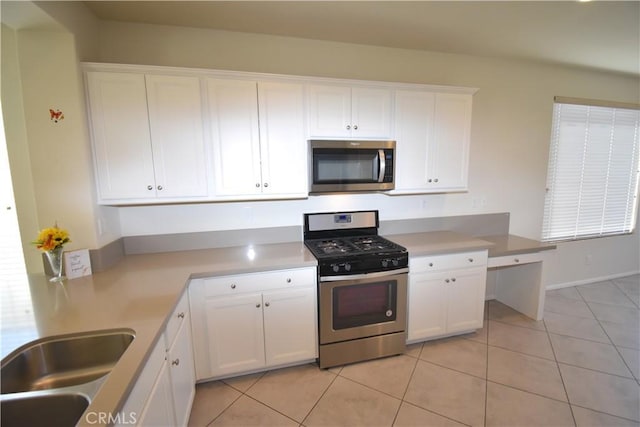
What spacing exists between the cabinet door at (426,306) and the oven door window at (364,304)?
207 millimetres

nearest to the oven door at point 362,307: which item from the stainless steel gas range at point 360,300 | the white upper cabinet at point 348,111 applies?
the stainless steel gas range at point 360,300

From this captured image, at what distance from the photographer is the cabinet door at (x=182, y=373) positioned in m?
1.50

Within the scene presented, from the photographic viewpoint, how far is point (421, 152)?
2.51 meters

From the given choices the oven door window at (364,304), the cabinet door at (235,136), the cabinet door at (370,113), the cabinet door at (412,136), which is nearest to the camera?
the cabinet door at (235,136)

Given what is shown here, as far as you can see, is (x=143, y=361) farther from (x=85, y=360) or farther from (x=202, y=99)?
(x=202, y=99)

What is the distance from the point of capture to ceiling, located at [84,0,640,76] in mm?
1938

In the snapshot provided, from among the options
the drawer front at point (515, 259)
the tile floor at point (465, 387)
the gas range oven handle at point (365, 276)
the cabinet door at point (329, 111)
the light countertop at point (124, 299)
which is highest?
the cabinet door at point (329, 111)

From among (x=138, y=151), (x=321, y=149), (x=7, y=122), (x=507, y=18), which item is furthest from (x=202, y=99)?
(x=507, y=18)

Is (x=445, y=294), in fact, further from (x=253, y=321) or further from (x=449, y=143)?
(x=253, y=321)

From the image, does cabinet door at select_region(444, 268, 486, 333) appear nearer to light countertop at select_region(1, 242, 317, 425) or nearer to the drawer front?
the drawer front

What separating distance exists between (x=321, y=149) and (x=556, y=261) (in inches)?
137

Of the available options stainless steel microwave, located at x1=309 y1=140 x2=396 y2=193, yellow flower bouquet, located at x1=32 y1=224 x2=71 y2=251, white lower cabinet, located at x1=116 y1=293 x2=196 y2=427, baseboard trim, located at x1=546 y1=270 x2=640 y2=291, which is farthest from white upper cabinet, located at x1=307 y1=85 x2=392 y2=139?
baseboard trim, located at x1=546 y1=270 x2=640 y2=291

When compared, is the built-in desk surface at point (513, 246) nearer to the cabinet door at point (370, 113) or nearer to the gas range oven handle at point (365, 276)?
the gas range oven handle at point (365, 276)

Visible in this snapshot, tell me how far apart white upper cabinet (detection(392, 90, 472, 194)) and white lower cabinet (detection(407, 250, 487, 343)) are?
0.64 m
